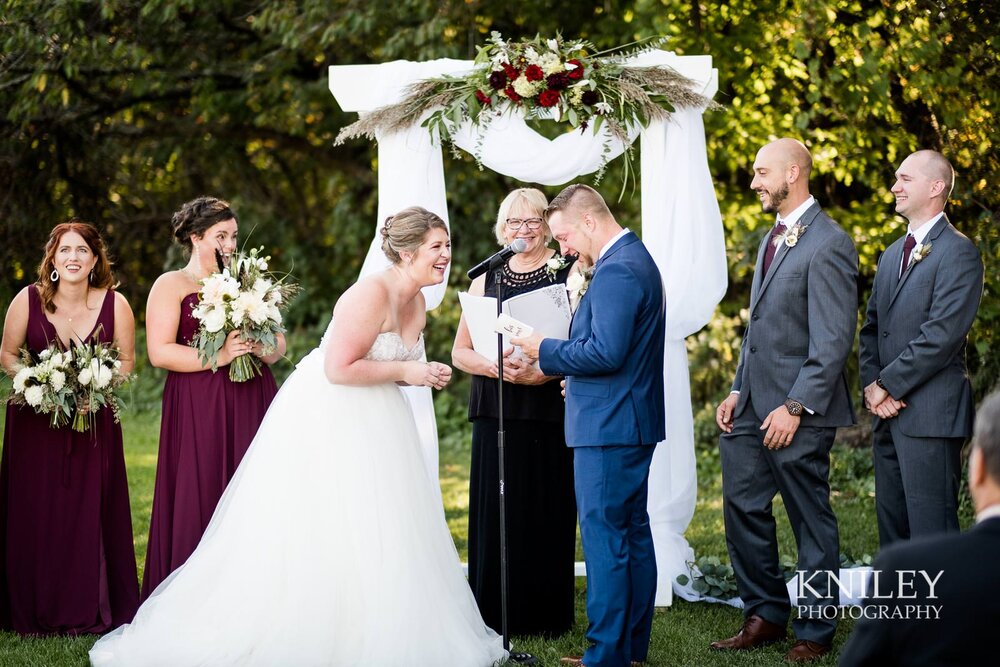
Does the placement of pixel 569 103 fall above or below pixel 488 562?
above

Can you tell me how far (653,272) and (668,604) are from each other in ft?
6.90

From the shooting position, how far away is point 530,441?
16.6ft

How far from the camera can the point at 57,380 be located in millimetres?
4934

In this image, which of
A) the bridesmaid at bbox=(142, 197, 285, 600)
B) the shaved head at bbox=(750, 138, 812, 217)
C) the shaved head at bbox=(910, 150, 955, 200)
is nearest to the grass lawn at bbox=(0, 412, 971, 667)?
the bridesmaid at bbox=(142, 197, 285, 600)

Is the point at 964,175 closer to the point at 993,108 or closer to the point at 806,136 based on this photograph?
the point at 993,108

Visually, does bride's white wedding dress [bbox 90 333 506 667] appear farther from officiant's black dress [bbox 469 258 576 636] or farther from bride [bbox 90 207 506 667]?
officiant's black dress [bbox 469 258 576 636]

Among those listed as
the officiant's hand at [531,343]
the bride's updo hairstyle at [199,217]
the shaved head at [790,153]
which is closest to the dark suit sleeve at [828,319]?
the shaved head at [790,153]

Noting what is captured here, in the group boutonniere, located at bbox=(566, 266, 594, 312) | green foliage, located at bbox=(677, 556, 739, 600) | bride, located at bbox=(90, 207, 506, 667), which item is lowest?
green foliage, located at bbox=(677, 556, 739, 600)

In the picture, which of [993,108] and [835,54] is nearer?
[993,108]

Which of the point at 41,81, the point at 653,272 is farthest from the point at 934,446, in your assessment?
the point at 41,81

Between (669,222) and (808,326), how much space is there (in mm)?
1325

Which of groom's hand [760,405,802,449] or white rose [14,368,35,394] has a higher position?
white rose [14,368,35,394]

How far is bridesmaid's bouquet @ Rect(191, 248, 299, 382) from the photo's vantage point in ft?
16.3

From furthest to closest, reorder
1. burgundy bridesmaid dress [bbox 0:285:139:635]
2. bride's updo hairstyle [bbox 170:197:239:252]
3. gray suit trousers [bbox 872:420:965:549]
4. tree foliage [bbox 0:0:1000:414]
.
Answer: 1. tree foliage [bbox 0:0:1000:414]
2. bride's updo hairstyle [bbox 170:197:239:252]
3. burgundy bridesmaid dress [bbox 0:285:139:635]
4. gray suit trousers [bbox 872:420:965:549]
